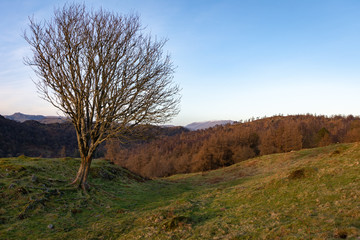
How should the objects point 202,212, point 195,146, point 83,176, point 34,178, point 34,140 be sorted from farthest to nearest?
point 34,140, point 195,146, point 83,176, point 34,178, point 202,212

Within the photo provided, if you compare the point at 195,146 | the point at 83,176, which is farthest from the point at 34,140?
the point at 83,176

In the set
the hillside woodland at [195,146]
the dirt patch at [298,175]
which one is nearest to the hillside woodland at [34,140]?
the hillside woodland at [195,146]

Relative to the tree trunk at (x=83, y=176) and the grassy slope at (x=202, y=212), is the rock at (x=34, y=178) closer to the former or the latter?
the grassy slope at (x=202, y=212)

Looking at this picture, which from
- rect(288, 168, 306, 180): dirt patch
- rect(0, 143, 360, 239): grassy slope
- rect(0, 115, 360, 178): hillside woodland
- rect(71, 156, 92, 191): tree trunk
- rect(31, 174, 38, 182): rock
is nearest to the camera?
rect(0, 143, 360, 239): grassy slope

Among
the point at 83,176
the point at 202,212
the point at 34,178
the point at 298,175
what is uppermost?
the point at 298,175

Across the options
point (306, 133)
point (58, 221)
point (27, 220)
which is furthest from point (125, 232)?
point (306, 133)

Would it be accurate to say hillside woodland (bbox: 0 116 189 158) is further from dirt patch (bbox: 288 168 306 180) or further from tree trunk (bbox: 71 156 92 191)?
dirt patch (bbox: 288 168 306 180)

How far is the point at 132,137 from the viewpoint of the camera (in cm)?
1736

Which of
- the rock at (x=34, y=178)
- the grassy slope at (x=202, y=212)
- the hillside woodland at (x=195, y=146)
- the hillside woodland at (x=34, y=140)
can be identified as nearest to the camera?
the grassy slope at (x=202, y=212)

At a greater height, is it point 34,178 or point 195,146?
point 34,178

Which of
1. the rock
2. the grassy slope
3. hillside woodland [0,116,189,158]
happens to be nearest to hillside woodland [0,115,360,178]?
hillside woodland [0,116,189,158]

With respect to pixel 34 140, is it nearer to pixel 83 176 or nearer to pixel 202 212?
pixel 83 176

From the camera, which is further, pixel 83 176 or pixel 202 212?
pixel 83 176

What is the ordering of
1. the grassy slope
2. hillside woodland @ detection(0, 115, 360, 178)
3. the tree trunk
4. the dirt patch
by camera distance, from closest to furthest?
the grassy slope
the dirt patch
the tree trunk
hillside woodland @ detection(0, 115, 360, 178)
